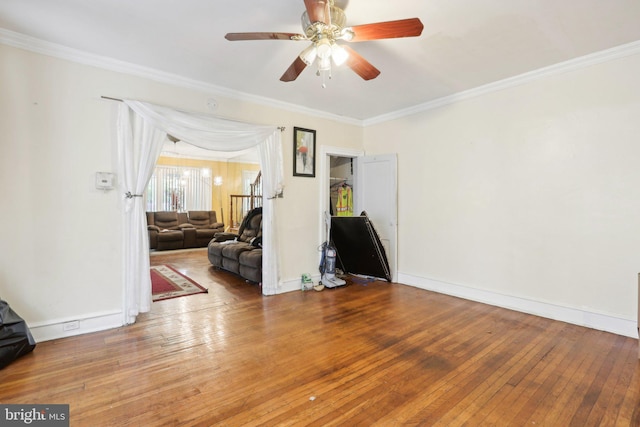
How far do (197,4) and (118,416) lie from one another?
2828mm

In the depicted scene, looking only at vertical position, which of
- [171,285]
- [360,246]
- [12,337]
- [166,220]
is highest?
[166,220]

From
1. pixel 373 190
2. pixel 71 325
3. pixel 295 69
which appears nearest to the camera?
pixel 295 69

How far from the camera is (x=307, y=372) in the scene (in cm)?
233

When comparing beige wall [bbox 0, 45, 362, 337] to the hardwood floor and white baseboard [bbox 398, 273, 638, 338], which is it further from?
white baseboard [bbox 398, 273, 638, 338]

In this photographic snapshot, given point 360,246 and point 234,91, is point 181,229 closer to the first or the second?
point 234,91

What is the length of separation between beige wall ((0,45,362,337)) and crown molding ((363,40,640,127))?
3587 mm

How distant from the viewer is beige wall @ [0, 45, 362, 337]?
2.74m

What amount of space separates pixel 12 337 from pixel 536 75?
564 cm

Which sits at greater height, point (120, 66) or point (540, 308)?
point (120, 66)

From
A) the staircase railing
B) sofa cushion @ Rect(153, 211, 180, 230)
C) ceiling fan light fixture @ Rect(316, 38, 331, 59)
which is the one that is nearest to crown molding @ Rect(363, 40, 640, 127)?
ceiling fan light fixture @ Rect(316, 38, 331, 59)

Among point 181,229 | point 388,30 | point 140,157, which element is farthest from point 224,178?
point 388,30

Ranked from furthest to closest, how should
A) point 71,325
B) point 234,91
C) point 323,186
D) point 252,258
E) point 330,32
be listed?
point 323,186, point 252,258, point 234,91, point 71,325, point 330,32

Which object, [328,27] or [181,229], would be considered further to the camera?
[181,229]

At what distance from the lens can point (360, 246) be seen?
484cm
